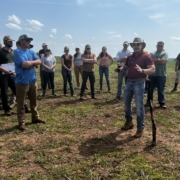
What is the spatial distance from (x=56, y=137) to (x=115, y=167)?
77.8 inches

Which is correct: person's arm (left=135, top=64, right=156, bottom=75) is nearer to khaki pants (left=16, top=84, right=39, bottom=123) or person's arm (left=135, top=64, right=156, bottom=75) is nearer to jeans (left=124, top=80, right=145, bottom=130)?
jeans (left=124, top=80, right=145, bottom=130)

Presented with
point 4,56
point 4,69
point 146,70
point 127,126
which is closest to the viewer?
point 146,70

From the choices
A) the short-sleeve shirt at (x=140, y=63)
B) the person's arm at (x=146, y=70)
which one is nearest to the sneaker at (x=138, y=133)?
the short-sleeve shirt at (x=140, y=63)

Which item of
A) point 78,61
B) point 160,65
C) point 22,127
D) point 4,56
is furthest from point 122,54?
point 22,127

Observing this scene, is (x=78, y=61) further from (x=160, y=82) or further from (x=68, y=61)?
(x=160, y=82)

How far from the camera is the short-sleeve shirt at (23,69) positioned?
5.34m

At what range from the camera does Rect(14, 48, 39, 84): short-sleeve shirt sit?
17.5 feet

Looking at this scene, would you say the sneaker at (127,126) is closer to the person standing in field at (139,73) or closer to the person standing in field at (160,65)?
the person standing in field at (139,73)

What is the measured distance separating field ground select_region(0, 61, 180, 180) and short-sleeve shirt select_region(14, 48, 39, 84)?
142 centimetres

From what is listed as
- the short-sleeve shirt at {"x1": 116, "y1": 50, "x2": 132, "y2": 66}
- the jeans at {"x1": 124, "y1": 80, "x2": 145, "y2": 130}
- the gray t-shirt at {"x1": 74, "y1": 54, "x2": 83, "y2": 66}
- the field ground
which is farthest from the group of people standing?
the gray t-shirt at {"x1": 74, "y1": 54, "x2": 83, "y2": 66}

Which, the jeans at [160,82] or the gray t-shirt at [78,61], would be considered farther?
the gray t-shirt at [78,61]

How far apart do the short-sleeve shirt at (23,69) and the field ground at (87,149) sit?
1.42m

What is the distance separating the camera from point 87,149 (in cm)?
473

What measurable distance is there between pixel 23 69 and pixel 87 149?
8.87 feet
